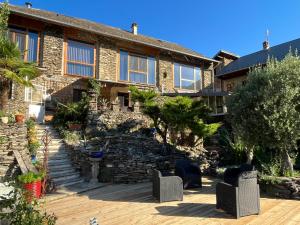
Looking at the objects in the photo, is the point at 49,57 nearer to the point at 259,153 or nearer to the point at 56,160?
the point at 56,160

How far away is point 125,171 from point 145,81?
1070cm

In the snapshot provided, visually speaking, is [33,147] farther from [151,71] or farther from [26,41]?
[151,71]

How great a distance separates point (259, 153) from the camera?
453 inches

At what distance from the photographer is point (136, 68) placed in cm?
1916

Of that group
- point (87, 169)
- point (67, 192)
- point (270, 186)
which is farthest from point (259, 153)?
point (67, 192)

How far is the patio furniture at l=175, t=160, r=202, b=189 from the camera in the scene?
8.24 metres

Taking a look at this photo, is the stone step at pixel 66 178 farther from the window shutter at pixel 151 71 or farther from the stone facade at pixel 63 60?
the window shutter at pixel 151 71

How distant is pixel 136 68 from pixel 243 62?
37.6ft

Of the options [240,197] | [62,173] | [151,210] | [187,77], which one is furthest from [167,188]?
[187,77]

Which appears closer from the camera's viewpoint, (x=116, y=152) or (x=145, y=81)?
(x=116, y=152)

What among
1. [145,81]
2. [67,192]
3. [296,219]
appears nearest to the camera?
[296,219]

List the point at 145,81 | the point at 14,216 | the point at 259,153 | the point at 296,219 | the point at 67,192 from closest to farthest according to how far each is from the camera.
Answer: the point at 14,216
the point at 296,219
the point at 67,192
the point at 259,153
the point at 145,81

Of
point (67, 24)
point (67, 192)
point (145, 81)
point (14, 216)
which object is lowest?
point (67, 192)

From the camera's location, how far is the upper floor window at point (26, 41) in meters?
15.1
